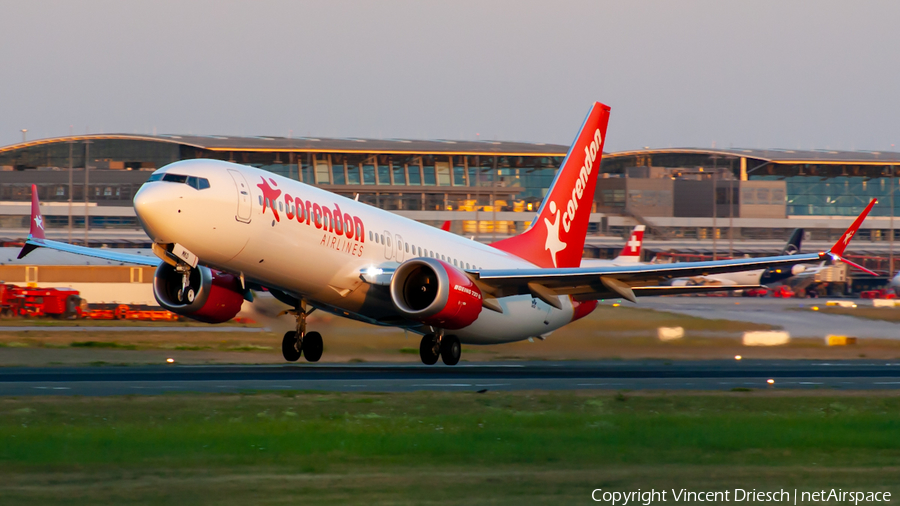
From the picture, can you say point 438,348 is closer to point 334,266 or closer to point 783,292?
point 334,266

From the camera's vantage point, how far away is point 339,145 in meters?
105

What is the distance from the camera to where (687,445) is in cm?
1129

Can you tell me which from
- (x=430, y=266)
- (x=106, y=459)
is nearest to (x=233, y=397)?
(x=106, y=459)

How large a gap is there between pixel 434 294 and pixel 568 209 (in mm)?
10574

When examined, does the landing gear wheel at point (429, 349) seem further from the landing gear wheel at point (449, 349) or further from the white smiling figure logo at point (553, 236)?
the white smiling figure logo at point (553, 236)

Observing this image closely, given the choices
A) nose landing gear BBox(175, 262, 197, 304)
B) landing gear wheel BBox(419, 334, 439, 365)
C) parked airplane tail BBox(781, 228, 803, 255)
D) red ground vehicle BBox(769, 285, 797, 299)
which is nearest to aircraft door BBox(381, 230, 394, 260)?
landing gear wheel BBox(419, 334, 439, 365)

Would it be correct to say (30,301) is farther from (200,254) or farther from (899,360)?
(899,360)

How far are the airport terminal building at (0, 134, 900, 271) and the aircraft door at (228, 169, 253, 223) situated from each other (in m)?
69.2

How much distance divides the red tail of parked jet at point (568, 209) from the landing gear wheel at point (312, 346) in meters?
7.53

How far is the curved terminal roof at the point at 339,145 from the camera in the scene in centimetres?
9981

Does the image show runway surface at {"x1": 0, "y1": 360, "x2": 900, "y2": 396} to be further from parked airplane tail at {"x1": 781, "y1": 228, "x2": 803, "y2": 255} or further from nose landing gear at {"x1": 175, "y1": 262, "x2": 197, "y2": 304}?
parked airplane tail at {"x1": 781, "y1": 228, "x2": 803, "y2": 255}

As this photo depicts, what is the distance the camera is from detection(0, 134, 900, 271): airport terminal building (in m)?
95.1

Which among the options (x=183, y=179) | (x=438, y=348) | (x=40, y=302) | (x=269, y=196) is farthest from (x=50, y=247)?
(x=40, y=302)

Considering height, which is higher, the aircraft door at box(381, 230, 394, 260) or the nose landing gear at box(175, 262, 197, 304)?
the aircraft door at box(381, 230, 394, 260)
